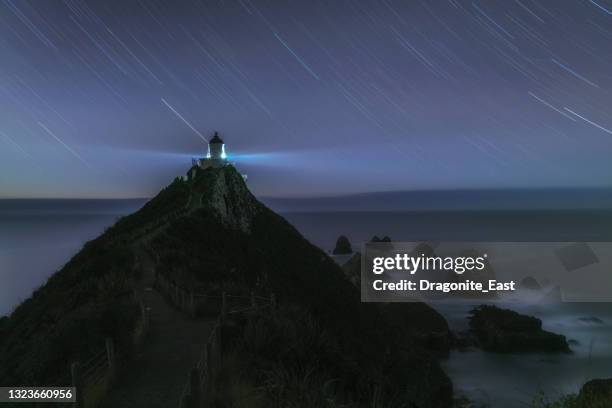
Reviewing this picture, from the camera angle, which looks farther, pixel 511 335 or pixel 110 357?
pixel 511 335

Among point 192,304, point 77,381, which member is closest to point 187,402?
point 77,381

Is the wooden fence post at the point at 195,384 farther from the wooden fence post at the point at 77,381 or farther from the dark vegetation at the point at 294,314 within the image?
the wooden fence post at the point at 77,381

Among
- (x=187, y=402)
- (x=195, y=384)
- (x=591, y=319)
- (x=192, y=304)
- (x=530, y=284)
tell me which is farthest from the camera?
(x=530, y=284)

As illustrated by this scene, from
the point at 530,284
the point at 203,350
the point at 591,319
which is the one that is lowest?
the point at 591,319

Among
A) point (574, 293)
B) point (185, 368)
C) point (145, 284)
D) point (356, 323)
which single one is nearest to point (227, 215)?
point (356, 323)

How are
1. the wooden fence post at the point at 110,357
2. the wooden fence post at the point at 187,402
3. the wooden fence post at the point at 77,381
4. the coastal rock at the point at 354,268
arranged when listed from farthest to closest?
A: 1. the coastal rock at the point at 354,268
2. the wooden fence post at the point at 110,357
3. the wooden fence post at the point at 77,381
4. the wooden fence post at the point at 187,402

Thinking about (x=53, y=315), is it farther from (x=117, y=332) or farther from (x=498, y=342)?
(x=498, y=342)

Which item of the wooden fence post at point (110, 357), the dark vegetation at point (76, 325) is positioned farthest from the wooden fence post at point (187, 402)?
the dark vegetation at point (76, 325)

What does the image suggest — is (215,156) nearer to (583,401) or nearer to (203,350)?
(203,350)
